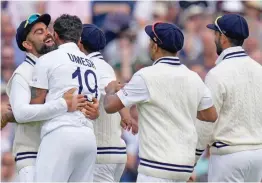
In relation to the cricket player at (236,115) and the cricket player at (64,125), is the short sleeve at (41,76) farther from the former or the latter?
the cricket player at (236,115)

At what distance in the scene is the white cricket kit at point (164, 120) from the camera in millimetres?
8891

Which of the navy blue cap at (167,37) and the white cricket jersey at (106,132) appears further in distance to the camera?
the white cricket jersey at (106,132)

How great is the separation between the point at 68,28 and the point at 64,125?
0.99 m

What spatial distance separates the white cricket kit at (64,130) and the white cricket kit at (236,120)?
135cm

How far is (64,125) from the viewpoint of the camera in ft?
29.2

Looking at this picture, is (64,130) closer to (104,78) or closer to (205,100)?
(104,78)

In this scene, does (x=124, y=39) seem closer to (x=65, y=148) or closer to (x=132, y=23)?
(x=132, y=23)

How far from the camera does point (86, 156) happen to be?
903 centimetres

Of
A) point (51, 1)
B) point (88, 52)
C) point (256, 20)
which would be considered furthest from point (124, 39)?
point (88, 52)

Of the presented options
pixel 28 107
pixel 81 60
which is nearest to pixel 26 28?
pixel 81 60

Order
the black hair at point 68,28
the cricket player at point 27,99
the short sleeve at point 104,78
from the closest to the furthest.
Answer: the cricket player at point 27,99
the black hair at point 68,28
the short sleeve at point 104,78

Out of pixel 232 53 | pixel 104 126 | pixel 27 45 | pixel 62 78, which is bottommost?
pixel 104 126

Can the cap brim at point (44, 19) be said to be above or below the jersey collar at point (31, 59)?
above

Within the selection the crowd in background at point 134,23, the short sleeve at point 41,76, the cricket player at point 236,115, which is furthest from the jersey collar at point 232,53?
the crowd in background at point 134,23
